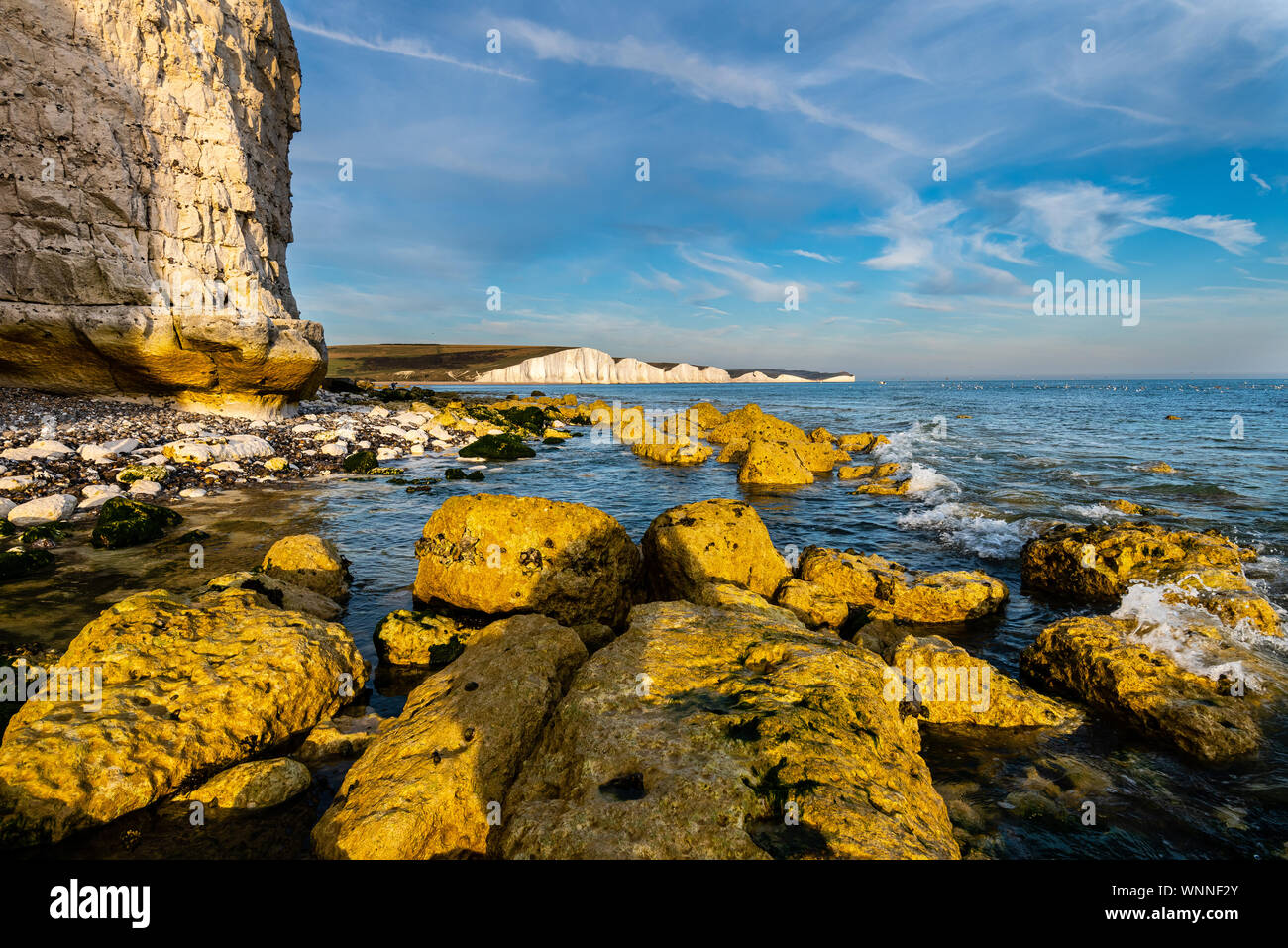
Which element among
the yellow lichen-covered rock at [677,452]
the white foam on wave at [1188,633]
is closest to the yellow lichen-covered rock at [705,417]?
the yellow lichen-covered rock at [677,452]

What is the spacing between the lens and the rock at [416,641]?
694cm

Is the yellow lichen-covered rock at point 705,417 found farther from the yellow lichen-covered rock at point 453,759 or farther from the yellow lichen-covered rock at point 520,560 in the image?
the yellow lichen-covered rock at point 453,759

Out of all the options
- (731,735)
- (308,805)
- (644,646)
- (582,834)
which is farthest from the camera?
(644,646)

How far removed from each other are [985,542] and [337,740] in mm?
12864

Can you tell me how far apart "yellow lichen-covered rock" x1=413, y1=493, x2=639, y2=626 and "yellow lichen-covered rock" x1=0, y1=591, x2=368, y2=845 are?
191 cm

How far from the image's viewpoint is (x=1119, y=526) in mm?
9758

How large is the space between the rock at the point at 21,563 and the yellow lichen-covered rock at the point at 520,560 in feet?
21.3

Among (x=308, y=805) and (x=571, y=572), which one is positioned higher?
(x=571, y=572)

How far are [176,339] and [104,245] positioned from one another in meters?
3.93

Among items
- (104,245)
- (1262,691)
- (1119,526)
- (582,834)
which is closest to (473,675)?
(582,834)

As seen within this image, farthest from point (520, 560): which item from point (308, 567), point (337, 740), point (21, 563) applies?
point (21, 563)

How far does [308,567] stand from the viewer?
8617mm
